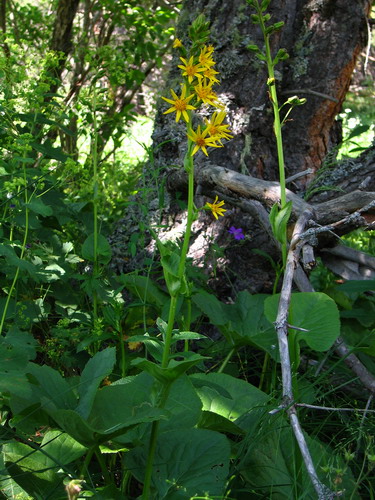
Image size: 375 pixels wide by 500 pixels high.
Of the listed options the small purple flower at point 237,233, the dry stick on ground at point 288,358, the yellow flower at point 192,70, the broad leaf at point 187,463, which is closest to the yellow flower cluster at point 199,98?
the yellow flower at point 192,70

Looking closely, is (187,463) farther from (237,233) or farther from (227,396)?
(237,233)

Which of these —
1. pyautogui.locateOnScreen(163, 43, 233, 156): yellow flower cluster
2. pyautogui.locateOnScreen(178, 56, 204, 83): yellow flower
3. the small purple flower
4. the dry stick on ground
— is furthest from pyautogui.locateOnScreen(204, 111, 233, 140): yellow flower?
the small purple flower

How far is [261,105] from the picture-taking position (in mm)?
3049

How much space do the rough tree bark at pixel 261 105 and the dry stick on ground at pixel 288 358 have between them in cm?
91

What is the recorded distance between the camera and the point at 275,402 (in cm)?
169

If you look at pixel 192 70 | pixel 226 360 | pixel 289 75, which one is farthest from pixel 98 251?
pixel 289 75

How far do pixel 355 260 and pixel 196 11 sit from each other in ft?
5.25

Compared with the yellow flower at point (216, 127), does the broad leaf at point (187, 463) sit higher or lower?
lower

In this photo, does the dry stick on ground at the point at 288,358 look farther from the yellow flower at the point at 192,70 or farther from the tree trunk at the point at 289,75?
the tree trunk at the point at 289,75

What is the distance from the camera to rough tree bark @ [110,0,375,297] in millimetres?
2934

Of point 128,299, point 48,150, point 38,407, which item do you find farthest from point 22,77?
point 38,407

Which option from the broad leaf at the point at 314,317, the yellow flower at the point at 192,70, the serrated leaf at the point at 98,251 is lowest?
the broad leaf at the point at 314,317

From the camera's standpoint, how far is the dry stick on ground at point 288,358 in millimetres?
1284

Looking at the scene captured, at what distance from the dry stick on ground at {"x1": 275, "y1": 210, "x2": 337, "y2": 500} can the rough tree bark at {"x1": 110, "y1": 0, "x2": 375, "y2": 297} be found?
0.91 m
